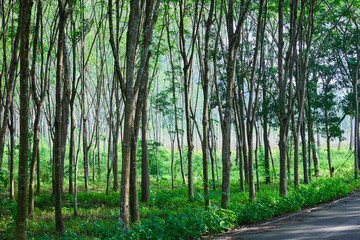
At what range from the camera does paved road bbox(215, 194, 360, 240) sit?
662 centimetres

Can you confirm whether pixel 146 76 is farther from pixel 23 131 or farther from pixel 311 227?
pixel 311 227

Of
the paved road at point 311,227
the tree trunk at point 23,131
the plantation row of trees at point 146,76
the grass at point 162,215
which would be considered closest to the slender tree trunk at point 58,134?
the plantation row of trees at point 146,76

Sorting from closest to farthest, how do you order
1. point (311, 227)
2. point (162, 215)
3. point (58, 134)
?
point (58, 134) < point (311, 227) < point (162, 215)

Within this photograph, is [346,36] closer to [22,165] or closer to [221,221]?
[221,221]

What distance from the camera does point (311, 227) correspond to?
7441 millimetres

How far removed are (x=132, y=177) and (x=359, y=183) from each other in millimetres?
13132

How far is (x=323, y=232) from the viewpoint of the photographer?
6.86 metres

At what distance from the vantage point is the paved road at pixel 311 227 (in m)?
6.62

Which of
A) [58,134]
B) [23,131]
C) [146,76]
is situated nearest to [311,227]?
[146,76]

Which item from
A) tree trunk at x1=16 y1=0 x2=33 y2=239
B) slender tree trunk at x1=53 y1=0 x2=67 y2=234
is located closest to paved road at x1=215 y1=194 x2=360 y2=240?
slender tree trunk at x1=53 y1=0 x2=67 y2=234

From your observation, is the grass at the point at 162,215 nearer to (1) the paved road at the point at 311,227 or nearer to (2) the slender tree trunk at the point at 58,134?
(1) the paved road at the point at 311,227

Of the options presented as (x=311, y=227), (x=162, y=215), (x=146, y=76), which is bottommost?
(x=162, y=215)

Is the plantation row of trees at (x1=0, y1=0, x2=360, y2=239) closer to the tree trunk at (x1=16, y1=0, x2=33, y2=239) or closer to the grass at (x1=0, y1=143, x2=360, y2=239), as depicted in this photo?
the tree trunk at (x1=16, y1=0, x2=33, y2=239)

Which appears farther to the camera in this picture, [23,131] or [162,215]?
[162,215]
